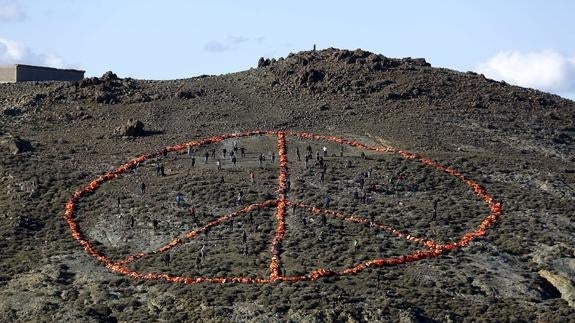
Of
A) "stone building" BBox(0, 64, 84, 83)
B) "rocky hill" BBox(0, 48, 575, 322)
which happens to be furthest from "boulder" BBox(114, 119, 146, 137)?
"stone building" BBox(0, 64, 84, 83)

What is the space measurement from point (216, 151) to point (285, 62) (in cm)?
2921

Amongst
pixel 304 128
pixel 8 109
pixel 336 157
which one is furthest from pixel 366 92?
pixel 8 109

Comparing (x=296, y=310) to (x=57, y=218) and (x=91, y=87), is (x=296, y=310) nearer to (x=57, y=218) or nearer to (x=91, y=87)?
(x=57, y=218)

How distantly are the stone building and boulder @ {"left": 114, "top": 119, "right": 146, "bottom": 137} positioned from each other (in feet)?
102

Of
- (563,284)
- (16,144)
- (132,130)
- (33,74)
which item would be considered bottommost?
(563,284)

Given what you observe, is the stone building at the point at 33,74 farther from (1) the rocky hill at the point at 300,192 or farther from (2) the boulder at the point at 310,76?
(2) the boulder at the point at 310,76

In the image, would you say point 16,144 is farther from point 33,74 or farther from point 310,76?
point 33,74

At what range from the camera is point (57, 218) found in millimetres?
75750

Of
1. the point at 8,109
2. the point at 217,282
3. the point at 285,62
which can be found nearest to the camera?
the point at 217,282

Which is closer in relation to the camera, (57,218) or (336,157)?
(57,218)

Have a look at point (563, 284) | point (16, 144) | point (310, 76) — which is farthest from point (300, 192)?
point (310, 76)

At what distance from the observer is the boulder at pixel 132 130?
92.4 m

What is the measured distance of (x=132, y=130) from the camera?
92438mm

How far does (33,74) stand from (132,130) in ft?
111
